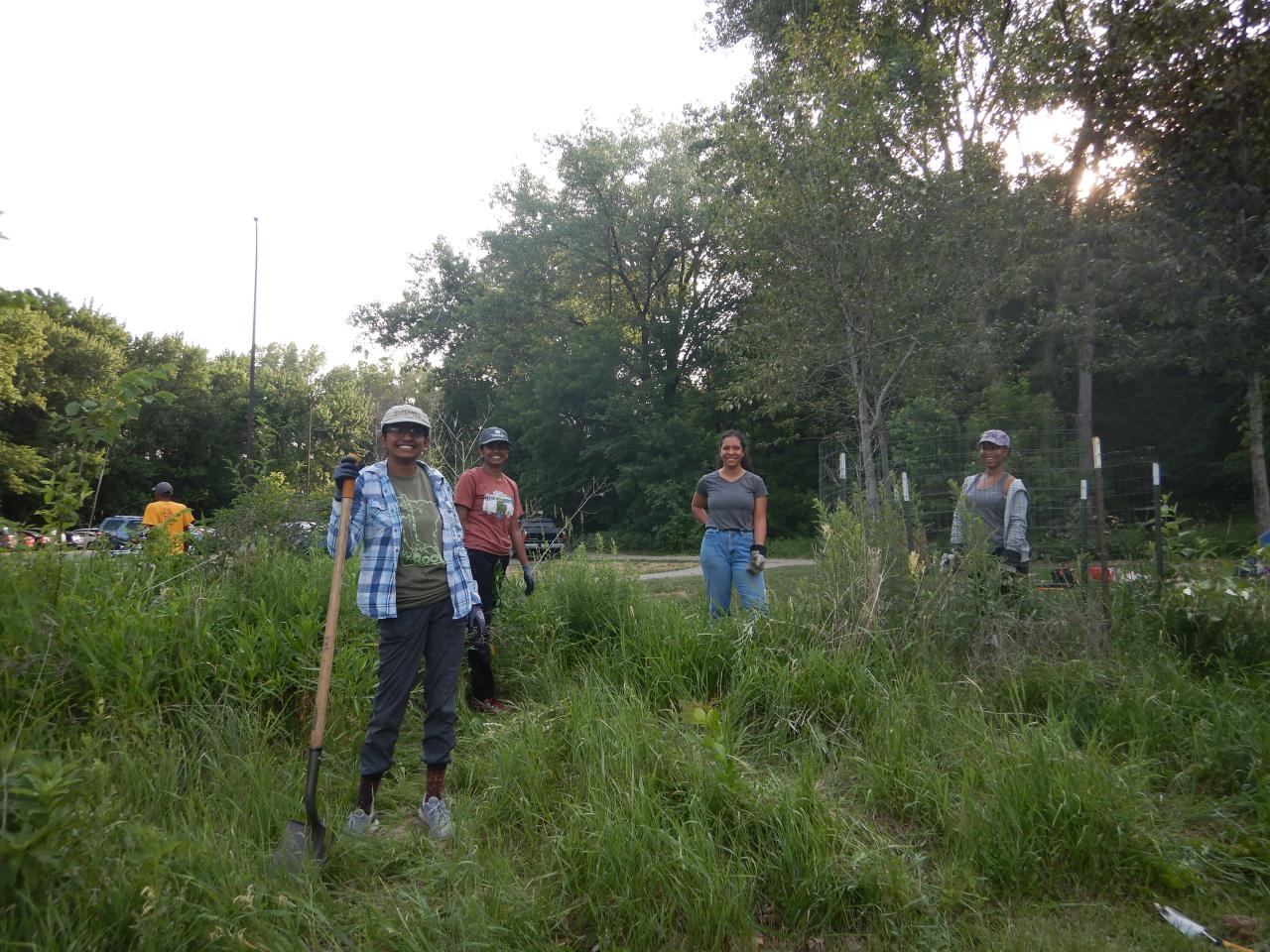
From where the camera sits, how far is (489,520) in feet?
18.6

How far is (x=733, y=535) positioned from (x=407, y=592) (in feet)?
9.37

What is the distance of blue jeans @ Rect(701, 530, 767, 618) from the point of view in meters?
6.14

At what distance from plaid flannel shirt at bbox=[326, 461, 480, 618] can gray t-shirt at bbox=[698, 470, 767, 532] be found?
244 cm

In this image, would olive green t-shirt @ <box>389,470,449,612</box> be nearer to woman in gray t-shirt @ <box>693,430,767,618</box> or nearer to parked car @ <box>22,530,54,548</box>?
parked car @ <box>22,530,54,548</box>

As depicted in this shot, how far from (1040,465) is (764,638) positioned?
5642 millimetres

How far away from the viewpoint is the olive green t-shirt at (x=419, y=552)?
3.84 m

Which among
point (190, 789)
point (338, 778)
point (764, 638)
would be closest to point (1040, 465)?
point (764, 638)

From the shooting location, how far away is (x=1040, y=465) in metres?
9.30

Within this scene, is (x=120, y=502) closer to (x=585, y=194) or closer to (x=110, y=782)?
(x=585, y=194)

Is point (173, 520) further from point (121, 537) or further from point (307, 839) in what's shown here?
point (307, 839)

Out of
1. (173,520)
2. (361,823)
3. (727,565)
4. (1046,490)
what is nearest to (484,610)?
(727,565)

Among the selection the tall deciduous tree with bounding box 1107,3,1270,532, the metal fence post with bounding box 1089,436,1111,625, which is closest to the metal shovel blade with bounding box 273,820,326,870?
the metal fence post with bounding box 1089,436,1111,625

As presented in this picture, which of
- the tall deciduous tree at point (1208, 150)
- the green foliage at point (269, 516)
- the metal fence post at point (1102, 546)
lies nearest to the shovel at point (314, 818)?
the green foliage at point (269, 516)

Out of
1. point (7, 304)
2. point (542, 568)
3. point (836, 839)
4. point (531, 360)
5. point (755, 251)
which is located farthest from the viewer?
point (531, 360)
